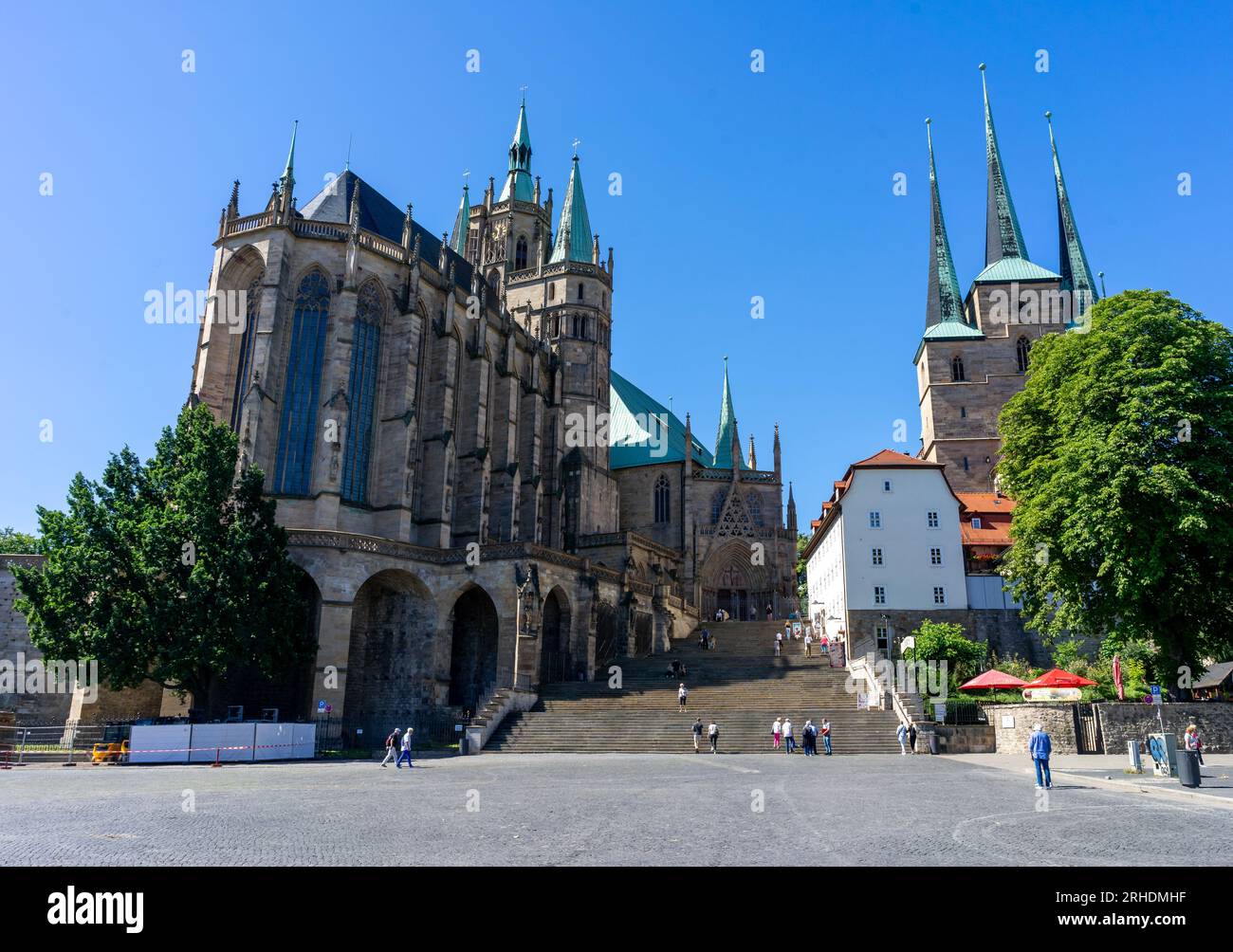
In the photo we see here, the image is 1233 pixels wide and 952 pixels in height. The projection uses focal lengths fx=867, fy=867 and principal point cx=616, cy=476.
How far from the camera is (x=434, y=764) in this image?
957 inches

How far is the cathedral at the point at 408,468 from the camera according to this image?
34.8 meters

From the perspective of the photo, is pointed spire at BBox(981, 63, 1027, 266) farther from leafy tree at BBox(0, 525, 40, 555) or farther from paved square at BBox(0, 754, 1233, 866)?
leafy tree at BBox(0, 525, 40, 555)

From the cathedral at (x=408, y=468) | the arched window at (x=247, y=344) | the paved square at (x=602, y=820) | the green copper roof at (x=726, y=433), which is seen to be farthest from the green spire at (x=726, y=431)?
the paved square at (x=602, y=820)

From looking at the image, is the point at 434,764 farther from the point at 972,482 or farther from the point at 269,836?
the point at 972,482

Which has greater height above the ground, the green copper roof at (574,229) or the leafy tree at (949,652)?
the green copper roof at (574,229)

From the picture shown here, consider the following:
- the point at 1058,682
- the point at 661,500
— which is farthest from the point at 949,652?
the point at 661,500

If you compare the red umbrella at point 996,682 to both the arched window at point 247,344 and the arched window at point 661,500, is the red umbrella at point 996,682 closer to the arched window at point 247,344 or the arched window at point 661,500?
the arched window at point 247,344

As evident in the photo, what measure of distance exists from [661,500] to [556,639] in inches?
928

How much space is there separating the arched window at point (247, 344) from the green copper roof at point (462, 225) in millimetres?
33400

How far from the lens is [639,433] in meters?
65.6

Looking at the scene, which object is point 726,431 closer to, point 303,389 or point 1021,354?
point 1021,354

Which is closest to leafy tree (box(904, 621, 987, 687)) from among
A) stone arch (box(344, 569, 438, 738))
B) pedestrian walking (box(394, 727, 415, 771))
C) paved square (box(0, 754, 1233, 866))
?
paved square (box(0, 754, 1233, 866))
